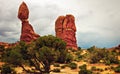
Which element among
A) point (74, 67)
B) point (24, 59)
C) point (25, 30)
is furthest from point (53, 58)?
point (25, 30)

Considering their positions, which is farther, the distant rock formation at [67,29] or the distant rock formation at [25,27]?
the distant rock formation at [25,27]

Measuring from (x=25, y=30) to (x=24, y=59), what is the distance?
148 feet

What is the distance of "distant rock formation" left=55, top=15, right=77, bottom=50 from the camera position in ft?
261

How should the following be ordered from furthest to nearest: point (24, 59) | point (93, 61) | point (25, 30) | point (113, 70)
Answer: point (25, 30) → point (93, 61) → point (113, 70) → point (24, 59)

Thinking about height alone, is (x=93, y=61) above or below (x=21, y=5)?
below

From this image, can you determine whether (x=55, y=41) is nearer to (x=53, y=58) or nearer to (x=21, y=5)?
(x=53, y=58)

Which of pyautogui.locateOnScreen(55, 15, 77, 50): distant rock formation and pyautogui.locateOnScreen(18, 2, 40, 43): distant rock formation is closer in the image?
pyautogui.locateOnScreen(55, 15, 77, 50): distant rock formation

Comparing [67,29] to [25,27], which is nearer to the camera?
[25,27]

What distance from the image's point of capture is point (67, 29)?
81.6 m

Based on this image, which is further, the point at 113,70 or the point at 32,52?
the point at 113,70

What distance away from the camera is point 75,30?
82.7 meters

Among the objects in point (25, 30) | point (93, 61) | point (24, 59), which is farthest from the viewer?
point (25, 30)

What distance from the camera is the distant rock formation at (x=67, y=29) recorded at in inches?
3130

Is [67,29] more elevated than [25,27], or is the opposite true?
[25,27]
